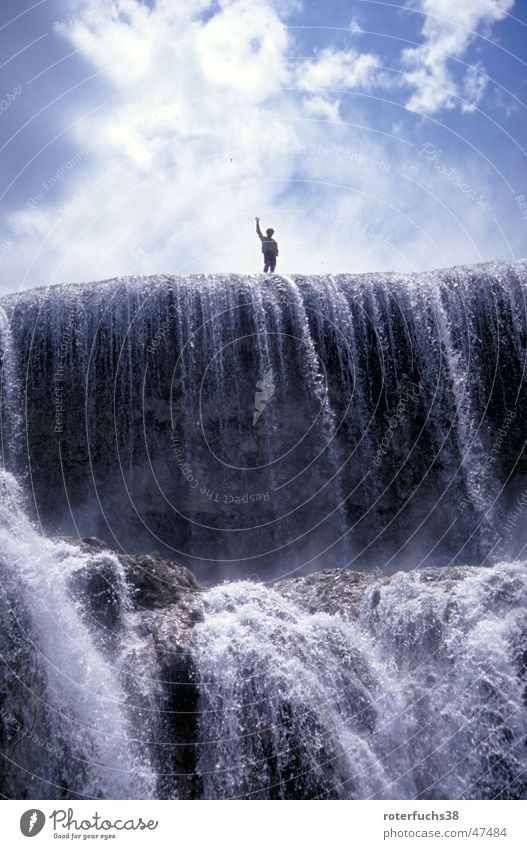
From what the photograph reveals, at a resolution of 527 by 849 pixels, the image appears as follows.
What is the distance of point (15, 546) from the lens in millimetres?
10023

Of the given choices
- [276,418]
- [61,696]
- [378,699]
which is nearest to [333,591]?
[378,699]

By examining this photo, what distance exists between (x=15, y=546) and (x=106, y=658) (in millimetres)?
2192

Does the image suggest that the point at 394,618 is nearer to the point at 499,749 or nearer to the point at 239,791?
the point at 499,749

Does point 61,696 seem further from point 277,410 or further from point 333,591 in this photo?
point 277,410

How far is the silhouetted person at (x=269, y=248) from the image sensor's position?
68.7 ft

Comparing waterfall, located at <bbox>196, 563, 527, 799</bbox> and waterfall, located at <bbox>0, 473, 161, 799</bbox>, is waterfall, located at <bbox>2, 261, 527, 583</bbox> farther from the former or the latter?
waterfall, located at <bbox>0, 473, 161, 799</bbox>

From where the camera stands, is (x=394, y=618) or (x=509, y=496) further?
(x=509, y=496)
